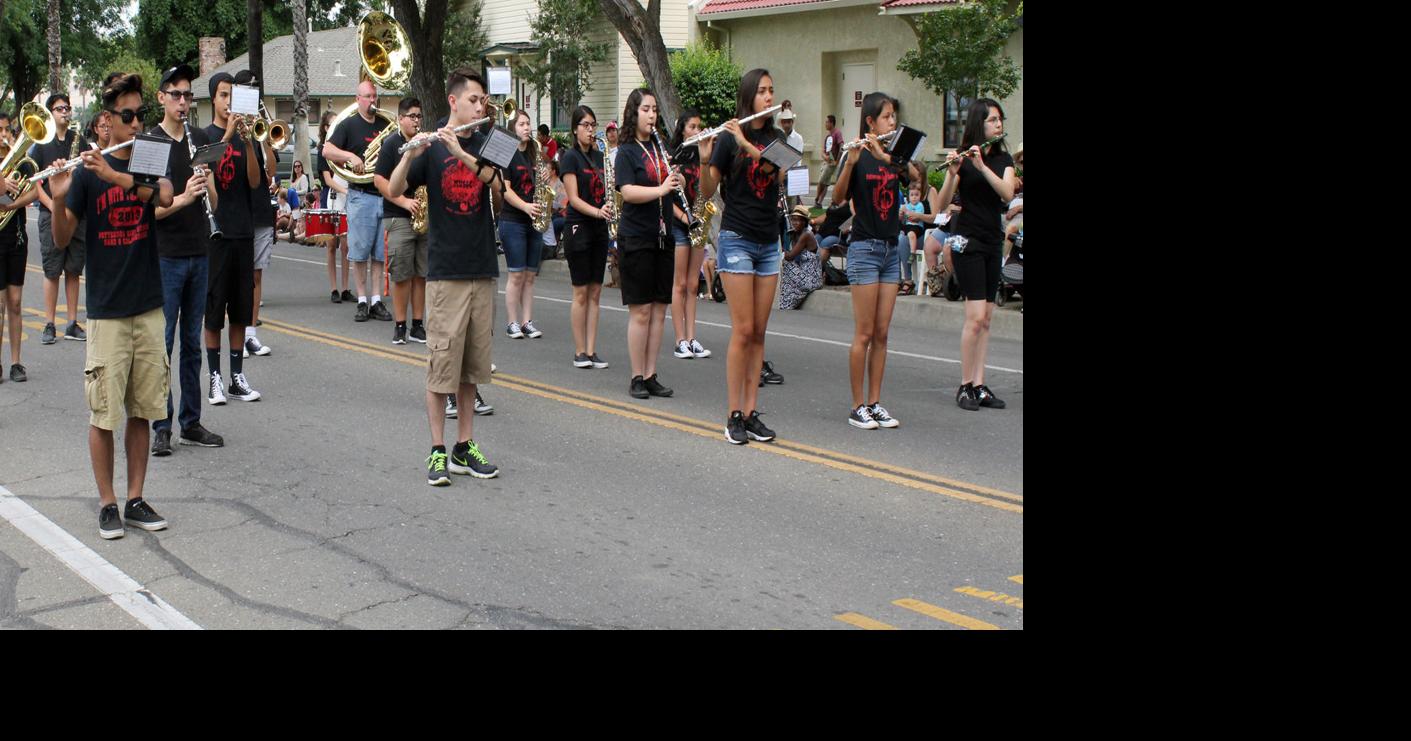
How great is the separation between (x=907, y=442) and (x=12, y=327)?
6.82 meters

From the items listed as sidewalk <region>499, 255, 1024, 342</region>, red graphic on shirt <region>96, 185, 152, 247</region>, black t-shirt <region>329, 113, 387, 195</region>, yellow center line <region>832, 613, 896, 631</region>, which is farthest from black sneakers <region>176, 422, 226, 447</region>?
sidewalk <region>499, 255, 1024, 342</region>

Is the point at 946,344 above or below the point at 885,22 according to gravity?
below

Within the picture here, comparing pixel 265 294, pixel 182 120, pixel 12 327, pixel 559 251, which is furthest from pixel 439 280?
pixel 559 251

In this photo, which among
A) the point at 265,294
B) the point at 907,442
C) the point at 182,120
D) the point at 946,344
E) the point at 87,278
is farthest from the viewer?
the point at 265,294

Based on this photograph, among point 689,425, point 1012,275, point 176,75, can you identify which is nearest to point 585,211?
point 689,425

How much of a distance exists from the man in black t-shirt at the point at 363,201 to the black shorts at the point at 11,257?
243 centimetres

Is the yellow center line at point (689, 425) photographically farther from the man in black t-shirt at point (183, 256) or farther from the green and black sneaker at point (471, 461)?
the man in black t-shirt at point (183, 256)

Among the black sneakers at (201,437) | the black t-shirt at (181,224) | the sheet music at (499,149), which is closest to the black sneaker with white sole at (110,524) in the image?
the black sneakers at (201,437)

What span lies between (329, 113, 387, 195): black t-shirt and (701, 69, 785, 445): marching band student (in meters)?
4.81

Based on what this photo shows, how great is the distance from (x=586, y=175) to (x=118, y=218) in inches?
182

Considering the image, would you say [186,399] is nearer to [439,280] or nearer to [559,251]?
[439,280]
